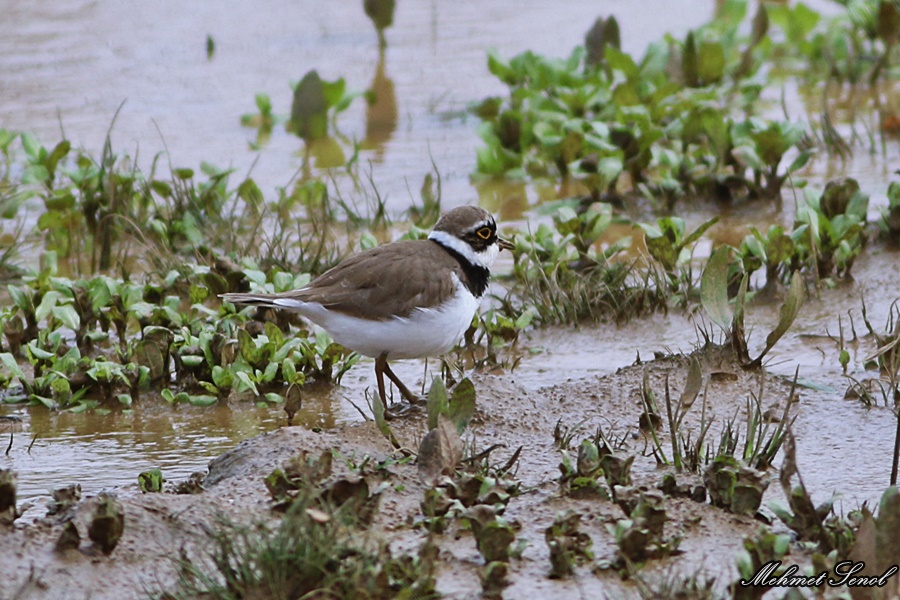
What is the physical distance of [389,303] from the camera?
205 inches

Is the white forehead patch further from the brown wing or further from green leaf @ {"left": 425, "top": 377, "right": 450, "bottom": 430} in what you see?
green leaf @ {"left": 425, "top": 377, "right": 450, "bottom": 430}

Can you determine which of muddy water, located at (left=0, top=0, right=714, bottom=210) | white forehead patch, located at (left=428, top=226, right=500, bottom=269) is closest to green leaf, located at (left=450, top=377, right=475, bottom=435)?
white forehead patch, located at (left=428, top=226, right=500, bottom=269)

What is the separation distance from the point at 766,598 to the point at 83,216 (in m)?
5.38

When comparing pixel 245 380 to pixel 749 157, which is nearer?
pixel 245 380

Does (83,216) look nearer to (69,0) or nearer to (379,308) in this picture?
(379,308)

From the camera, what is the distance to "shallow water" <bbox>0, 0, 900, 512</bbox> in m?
5.05

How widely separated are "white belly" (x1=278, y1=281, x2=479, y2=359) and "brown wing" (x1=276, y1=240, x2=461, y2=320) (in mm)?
35

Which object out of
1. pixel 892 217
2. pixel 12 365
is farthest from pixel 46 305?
pixel 892 217

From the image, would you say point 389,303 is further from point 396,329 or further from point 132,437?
point 132,437

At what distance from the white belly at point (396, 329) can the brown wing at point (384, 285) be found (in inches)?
1.4

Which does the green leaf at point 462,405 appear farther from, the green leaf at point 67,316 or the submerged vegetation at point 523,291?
the green leaf at point 67,316

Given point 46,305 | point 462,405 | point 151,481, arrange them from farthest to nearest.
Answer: point 46,305
point 462,405
point 151,481

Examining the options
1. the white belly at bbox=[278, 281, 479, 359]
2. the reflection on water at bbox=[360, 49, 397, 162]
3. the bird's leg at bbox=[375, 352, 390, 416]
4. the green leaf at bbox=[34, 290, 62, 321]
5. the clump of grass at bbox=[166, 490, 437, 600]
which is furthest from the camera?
the reflection on water at bbox=[360, 49, 397, 162]

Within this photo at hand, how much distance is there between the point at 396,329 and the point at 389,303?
0.12m
